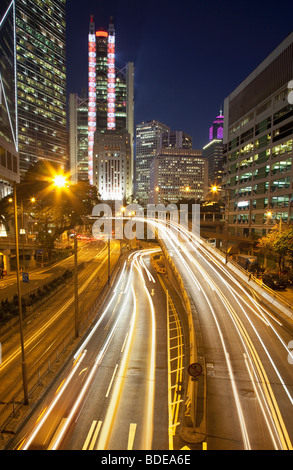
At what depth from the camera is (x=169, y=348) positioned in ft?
65.7

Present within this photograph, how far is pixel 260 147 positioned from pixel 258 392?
58.2 metres

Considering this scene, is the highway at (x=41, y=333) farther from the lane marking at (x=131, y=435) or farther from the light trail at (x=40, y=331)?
the lane marking at (x=131, y=435)

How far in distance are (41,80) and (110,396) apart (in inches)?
6735

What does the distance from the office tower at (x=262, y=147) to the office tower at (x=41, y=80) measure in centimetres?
10481

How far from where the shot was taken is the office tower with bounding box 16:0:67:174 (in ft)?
454

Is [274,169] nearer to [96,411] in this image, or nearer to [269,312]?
[269,312]

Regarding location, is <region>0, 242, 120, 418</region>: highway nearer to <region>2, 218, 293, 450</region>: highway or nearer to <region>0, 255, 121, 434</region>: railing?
<region>0, 255, 121, 434</region>: railing

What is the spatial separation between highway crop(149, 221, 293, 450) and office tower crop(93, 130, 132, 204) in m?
154

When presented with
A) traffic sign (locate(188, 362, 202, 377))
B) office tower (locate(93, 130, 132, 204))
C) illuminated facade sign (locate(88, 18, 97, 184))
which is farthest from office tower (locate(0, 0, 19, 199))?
office tower (locate(93, 130, 132, 204))

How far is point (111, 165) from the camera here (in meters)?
177

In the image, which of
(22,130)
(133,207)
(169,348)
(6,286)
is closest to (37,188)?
(6,286)

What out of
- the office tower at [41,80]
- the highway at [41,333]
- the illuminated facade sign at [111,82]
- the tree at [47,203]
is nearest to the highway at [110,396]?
the highway at [41,333]

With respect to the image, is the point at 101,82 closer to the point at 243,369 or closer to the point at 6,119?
the point at 6,119

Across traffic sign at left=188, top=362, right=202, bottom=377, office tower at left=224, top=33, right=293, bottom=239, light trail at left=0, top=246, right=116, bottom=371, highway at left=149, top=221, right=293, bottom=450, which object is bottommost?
light trail at left=0, top=246, right=116, bottom=371
